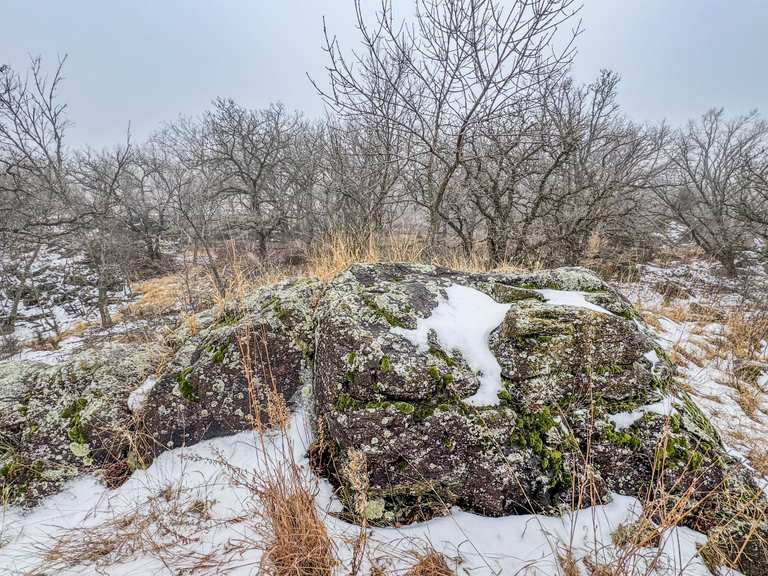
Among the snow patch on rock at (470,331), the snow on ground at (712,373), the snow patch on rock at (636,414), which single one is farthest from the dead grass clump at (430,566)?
the snow on ground at (712,373)

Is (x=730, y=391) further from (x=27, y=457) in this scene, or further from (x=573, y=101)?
(x=573, y=101)

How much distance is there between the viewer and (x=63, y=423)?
2246mm

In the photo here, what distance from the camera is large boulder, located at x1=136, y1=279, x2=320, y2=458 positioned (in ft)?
7.27

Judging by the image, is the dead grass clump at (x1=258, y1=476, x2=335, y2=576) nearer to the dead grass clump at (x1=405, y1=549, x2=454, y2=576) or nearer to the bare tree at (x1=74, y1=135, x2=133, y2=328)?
the dead grass clump at (x1=405, y1=549, x2=454, y2=576)

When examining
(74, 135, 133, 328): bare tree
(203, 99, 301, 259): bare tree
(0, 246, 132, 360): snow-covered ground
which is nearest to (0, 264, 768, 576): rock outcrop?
(74, 135, 133, 328): bare tree

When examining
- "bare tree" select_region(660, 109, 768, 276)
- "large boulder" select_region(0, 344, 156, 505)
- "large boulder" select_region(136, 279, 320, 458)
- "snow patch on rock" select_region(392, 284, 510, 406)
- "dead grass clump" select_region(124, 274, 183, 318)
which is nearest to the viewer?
"snow patch on rock" select_region(392, 284, 510, 406)

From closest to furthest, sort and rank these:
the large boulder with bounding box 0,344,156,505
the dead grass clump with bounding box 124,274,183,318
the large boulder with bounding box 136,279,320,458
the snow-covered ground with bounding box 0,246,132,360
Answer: the large boulder with bounding box 0,344,156,505
the large boulder with bounding box 136,279,320,458
the dead grass clump with bounding box 124,274,183,318
the snow-covered ground with bounding box 0,246,132,360

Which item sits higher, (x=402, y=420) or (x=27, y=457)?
(x=402, y=420)

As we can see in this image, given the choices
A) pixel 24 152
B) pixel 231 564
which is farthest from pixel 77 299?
pixel 231 564

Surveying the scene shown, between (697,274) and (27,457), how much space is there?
15.0 metres

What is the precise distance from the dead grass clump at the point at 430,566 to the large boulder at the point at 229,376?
1.22 m

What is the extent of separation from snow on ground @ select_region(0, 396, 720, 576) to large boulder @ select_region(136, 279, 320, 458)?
11.9 inches

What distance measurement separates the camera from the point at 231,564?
4.66ft

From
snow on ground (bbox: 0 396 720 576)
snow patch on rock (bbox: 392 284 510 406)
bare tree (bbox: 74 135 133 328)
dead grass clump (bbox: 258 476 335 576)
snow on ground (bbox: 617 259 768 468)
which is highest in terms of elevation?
bare tree (bbox: 74 135 133 328)
